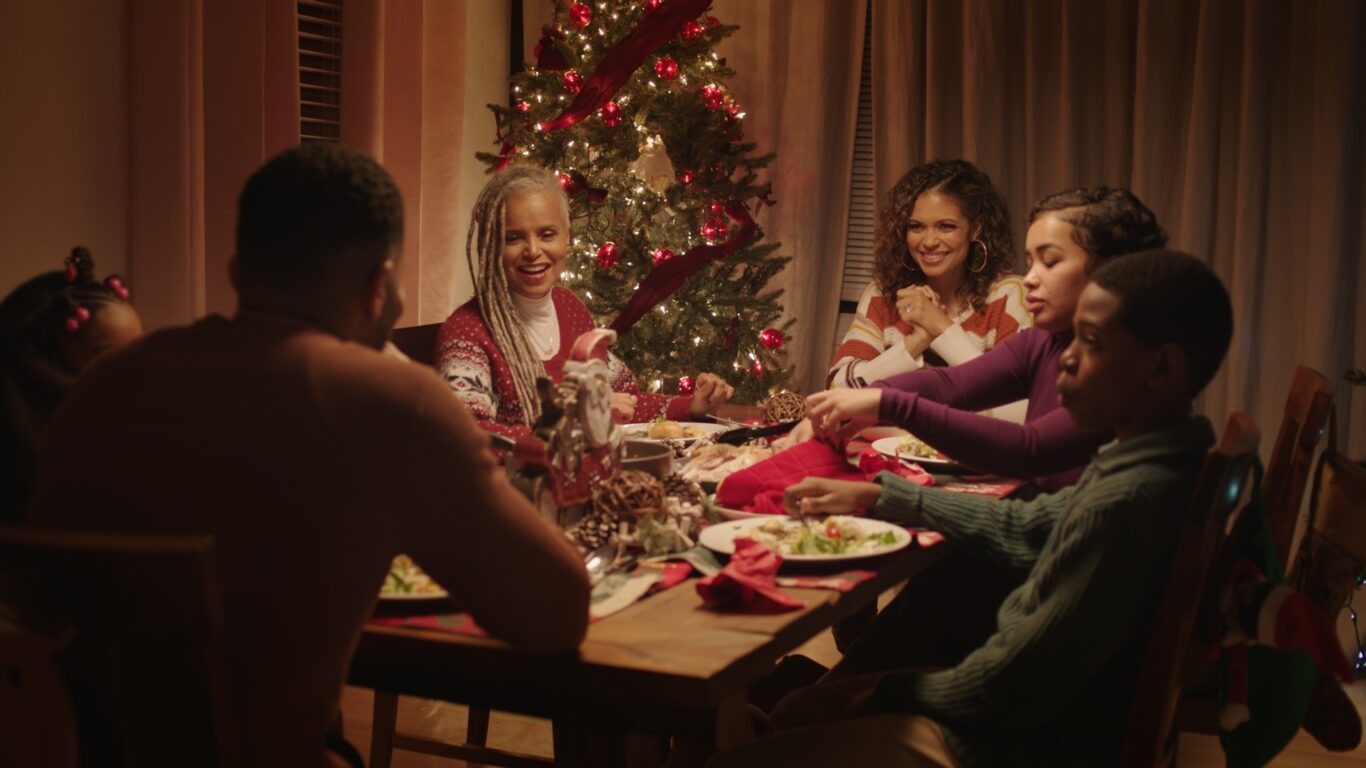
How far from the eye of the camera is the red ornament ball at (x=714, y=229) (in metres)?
4.41

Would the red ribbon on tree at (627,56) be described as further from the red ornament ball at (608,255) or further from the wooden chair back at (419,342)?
the wooden chair back at (419,342)

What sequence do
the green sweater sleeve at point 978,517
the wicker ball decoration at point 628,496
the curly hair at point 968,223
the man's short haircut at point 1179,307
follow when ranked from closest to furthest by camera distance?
the man's short haircut at point 1179,307 < the wicker ball decoration at point 628,496 < the green sweater sleeve at point 978,517 < the curly hair at point 968,223

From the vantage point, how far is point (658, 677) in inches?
54.1

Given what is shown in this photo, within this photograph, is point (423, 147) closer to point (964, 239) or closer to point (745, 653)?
point (964, 239)

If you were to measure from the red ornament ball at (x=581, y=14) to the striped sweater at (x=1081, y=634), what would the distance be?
119 inches

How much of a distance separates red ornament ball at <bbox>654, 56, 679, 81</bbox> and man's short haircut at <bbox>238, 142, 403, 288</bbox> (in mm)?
3072

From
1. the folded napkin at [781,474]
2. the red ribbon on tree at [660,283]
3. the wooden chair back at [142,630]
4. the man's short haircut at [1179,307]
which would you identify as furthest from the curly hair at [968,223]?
the wooden chair back at [142,630]

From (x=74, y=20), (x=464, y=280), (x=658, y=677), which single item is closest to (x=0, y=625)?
(x=658, y=677)

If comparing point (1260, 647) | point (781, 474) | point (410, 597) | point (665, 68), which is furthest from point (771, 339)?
point (410, 597)

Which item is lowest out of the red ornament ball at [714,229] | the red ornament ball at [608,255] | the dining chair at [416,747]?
the dining chair at [416,747]

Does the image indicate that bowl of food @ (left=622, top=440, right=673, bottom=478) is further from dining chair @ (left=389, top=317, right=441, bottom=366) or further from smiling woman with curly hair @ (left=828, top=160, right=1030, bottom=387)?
smiling woman with curly hair @ (left=828, top=160, right=1030, bottom=387)

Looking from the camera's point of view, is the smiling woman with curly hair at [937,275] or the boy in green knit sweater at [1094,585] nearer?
the boy in green knit sweater at [1094,585]

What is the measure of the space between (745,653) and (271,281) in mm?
657

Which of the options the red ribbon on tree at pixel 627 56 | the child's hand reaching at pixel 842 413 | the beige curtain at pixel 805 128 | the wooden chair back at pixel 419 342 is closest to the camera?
the child's hand reaching at pixel 842 413
